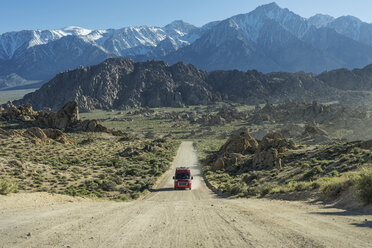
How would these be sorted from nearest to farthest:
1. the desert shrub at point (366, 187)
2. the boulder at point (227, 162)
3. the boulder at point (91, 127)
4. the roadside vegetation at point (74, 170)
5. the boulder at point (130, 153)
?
1. the desert shrub at point (366, 187)
2. the roadside vegetation at point (74, 170)
3. the boulder at point (227, 162)
4. the boulder at point (130, 153)
5. the boulder at point (91, 127)

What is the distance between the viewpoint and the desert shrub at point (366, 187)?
10.3 metres

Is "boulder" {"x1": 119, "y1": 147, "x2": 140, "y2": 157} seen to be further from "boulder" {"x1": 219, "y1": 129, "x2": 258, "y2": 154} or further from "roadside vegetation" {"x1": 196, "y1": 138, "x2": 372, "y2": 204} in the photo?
"roadside vegetation" {"x1": 196, "y1": 138, "x2": 372, "y2": 204}

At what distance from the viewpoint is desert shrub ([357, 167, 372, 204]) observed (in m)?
10.3

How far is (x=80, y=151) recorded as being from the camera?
1746 inches

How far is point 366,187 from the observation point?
10.3 meters

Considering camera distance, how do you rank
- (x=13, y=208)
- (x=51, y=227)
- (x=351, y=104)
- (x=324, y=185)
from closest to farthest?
(x=51, y=227) < (x=13, y=208) < (x=324, y=185) < (x=351, y=104)

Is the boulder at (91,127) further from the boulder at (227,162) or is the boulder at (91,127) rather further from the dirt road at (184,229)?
the dirt road at (184,229)

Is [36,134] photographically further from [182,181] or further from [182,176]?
[182,181]

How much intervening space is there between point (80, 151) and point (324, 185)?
38.1m

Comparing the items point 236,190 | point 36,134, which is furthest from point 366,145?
point 36,134

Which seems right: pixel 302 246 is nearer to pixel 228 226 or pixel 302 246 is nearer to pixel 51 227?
pixel 228 226

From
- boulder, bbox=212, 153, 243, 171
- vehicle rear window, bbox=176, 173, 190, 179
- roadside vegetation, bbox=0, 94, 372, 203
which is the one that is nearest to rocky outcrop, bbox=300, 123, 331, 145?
roadside vegetation, bbox=0, 94, 372, 203

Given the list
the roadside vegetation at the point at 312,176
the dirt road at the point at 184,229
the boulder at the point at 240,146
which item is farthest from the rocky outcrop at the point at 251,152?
the dirt road at the point at 184,229

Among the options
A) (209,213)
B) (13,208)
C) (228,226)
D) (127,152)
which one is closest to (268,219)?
(228,226)
